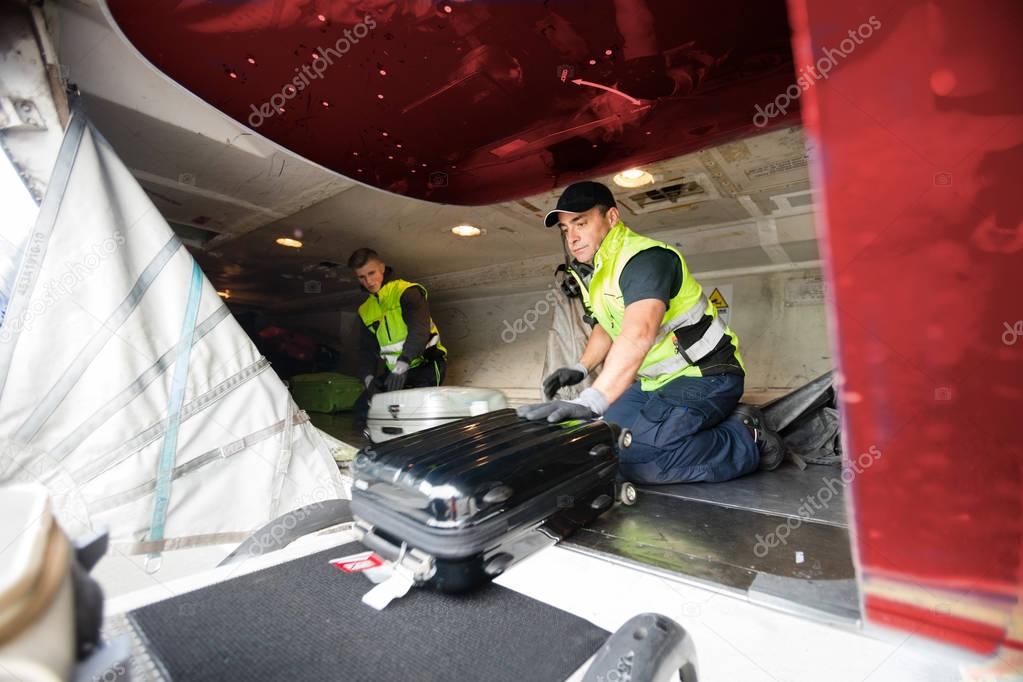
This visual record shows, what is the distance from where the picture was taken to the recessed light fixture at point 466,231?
3.20 metres

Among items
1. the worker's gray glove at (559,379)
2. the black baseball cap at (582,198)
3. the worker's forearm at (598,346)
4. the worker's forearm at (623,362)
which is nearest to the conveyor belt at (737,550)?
the worker's forearm at (623,362)

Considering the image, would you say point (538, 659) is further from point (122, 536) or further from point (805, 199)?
point (805, 199)

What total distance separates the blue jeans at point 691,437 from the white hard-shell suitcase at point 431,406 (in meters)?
1.12

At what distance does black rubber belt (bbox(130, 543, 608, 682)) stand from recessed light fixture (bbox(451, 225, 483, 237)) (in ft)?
8.70

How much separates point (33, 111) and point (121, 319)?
684 mm

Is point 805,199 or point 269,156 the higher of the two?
point 269,156

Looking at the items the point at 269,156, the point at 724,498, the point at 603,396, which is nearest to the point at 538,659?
the point at 603,396

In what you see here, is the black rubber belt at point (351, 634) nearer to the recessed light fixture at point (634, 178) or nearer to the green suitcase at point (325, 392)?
the recessed light fixture at point (634, 178)

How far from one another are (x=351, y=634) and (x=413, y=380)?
291 cm

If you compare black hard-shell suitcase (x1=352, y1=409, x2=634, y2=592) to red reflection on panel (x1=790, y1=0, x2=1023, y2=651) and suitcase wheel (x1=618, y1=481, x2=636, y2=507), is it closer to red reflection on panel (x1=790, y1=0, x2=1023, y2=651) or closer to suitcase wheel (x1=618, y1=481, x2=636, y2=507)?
suitcase wheel (x1=618, y1=481, x2=636, y2=507)

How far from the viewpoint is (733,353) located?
5.72ft

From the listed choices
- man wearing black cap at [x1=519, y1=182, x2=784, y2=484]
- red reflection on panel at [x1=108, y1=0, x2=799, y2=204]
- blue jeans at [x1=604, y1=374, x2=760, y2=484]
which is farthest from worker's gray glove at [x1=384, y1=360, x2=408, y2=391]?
blue jeans at [x1=604, y1=374, x2=760, y2=484]

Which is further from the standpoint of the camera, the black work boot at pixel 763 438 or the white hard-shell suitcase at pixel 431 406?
the white hard-shell suitcase at pixel 431 406

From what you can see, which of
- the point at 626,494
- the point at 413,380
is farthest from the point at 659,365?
the point at 413,380
